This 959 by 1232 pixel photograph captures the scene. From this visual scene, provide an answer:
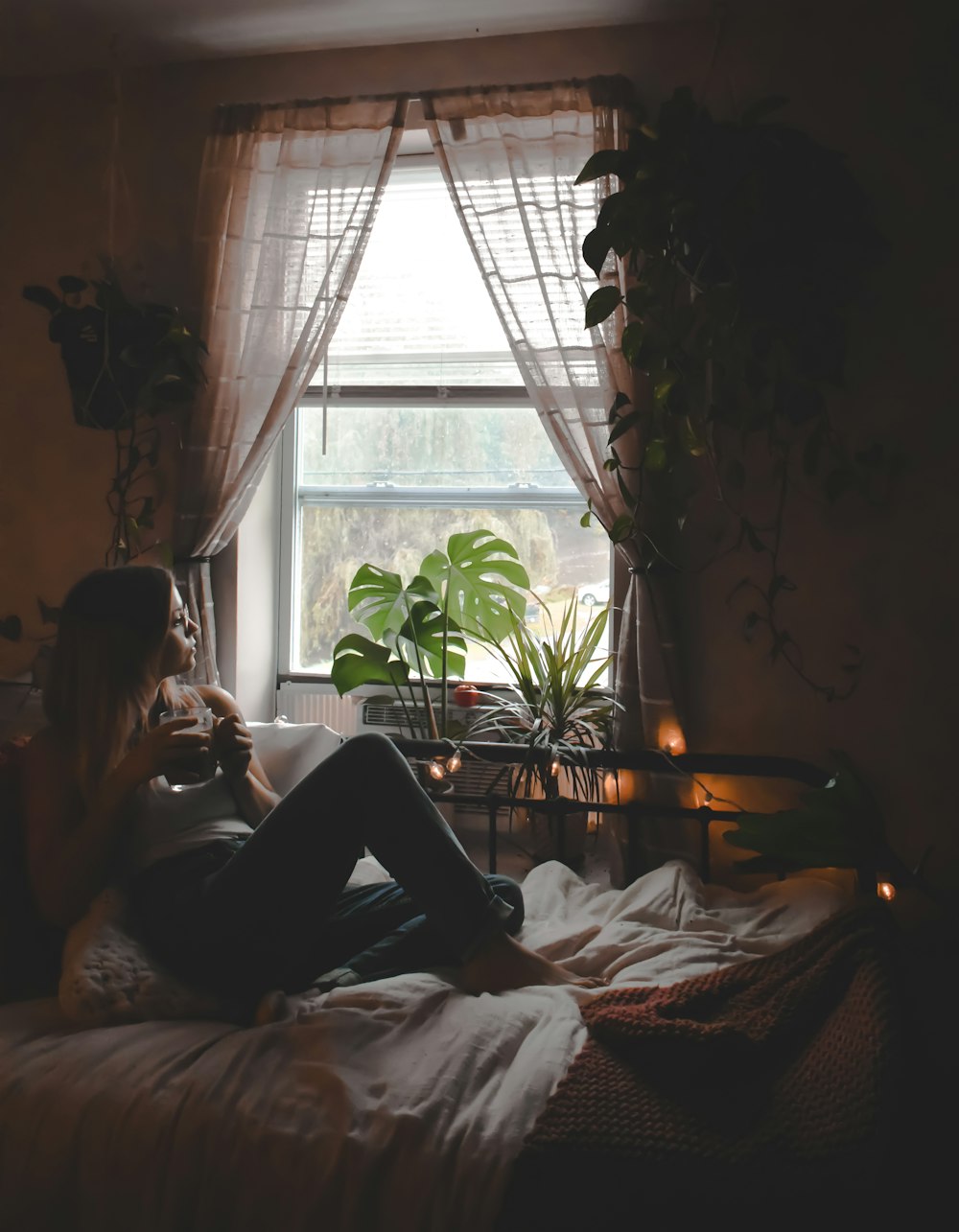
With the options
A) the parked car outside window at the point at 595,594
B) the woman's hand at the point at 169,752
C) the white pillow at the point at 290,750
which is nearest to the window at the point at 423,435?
the parked car outside window at the point at 595,594

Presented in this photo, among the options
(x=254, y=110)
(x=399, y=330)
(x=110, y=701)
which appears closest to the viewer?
(x=110, y=701)

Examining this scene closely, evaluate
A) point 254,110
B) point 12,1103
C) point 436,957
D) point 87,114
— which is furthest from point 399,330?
point 12,1103

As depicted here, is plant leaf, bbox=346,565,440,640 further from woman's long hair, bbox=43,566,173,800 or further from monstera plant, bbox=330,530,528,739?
woman's long hair, bbox=43,566,173,800

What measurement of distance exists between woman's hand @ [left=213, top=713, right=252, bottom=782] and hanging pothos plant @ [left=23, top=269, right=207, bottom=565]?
1140 millimetres


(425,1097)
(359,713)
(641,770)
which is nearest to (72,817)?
(425,1097)

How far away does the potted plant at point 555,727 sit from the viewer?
92.3 inches

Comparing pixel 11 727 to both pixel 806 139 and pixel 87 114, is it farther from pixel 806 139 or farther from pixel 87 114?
pixel 806 139

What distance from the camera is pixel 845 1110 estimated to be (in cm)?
127

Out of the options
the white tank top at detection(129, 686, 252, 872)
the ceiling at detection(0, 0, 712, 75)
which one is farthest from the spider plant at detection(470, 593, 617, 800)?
the ceiling at detection(0, 0, 712, 75)

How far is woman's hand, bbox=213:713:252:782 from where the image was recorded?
5.74ft

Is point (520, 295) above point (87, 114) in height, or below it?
below

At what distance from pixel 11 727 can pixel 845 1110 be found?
1.88 m

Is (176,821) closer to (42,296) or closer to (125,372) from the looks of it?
(125,372)

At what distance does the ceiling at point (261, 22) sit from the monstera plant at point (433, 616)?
1276 millimetres
